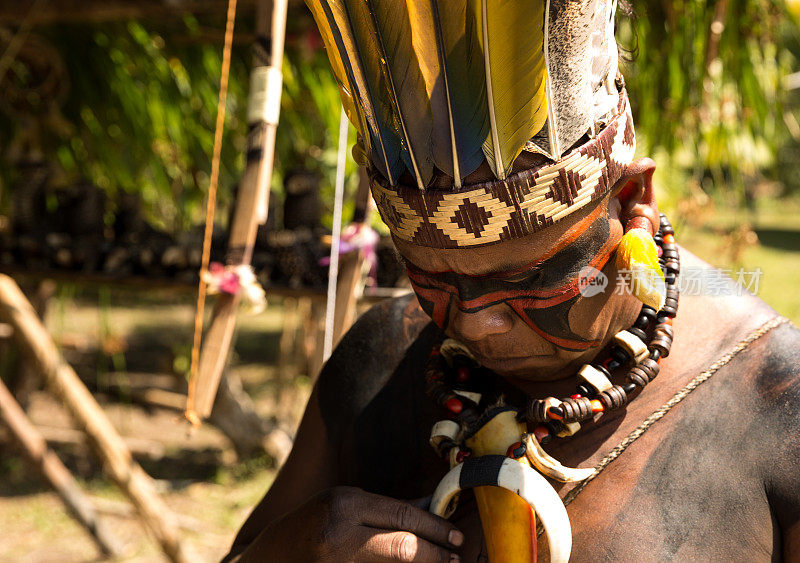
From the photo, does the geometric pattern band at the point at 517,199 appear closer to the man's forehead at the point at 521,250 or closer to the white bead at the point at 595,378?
the man's forehead at the point at 521,250

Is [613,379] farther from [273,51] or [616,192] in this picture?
[273,51]

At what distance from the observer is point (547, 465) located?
45.5 inches

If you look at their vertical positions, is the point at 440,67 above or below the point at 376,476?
above

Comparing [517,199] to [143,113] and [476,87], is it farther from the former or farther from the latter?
[143,113]

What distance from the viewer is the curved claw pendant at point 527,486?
1.10m

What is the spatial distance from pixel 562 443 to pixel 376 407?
43 centimetres

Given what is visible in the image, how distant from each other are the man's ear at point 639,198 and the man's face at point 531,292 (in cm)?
3

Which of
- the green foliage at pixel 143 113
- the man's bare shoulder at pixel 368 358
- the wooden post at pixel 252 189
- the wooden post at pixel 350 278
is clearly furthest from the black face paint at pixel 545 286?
the green foliage at pixel 143 113

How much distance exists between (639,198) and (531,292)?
24cm

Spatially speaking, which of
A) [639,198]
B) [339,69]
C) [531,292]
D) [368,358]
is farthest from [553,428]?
[339,69]

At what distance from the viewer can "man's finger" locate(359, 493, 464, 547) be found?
115 centimetres

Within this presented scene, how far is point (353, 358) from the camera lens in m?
1.61

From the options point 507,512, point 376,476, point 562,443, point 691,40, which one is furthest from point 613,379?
point 691,40

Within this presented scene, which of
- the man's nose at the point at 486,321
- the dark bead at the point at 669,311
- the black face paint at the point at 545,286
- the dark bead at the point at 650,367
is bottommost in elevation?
the dark bead at the point at 650,367
